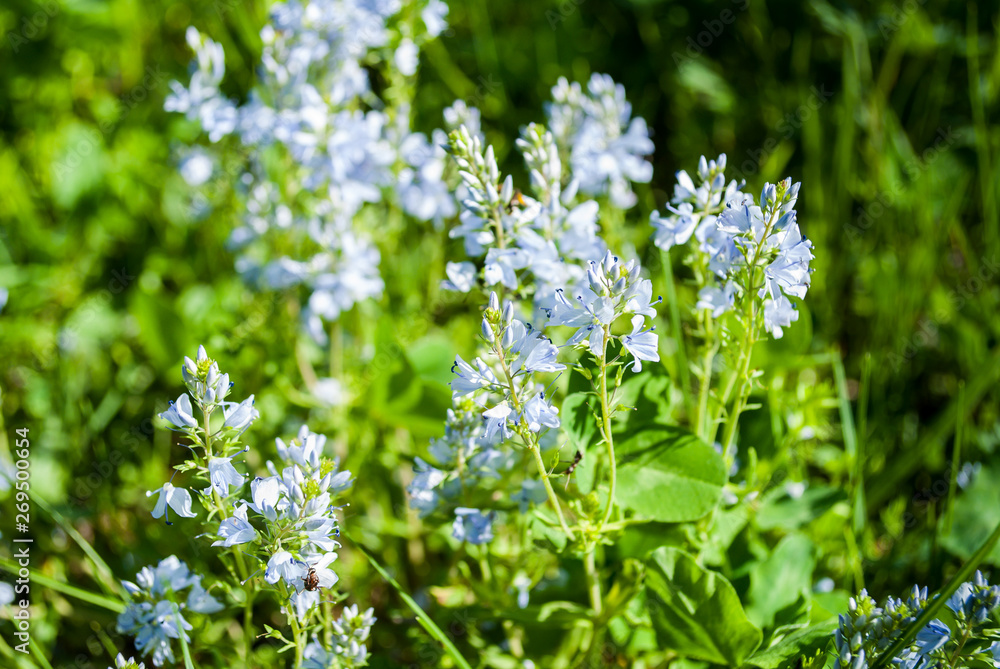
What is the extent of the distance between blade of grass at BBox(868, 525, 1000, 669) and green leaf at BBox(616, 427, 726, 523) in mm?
390

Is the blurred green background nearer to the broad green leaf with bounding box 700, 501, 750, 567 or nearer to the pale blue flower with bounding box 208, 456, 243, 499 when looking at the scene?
the broad green leaf with bounding box 700, 501, 750, 567

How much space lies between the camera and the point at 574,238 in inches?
70.4

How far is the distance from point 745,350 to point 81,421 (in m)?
2.42

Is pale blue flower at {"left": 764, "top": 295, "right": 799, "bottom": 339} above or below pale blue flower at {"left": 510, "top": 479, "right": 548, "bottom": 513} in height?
above

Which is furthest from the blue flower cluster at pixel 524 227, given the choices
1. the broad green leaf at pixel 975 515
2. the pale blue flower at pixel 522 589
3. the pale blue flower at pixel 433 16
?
the broad green leaf at pixel 975 515

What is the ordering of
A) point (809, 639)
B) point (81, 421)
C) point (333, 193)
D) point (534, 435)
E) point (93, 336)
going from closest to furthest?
point (534, 435) < point (809, 639) < point (333, 193) < point (81, 421) < point (93, 336)

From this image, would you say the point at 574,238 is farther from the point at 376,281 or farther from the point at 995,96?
the point at 995,96

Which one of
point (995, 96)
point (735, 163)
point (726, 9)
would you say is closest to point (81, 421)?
point (735, 163)

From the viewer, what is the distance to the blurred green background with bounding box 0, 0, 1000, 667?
2451 millimetres

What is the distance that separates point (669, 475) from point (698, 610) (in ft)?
0.90

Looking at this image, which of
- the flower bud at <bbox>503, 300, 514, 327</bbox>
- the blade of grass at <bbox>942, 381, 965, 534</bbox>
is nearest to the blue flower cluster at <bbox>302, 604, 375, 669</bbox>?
the flower bud at <bbox>503, 300, 514, 327</bbox>

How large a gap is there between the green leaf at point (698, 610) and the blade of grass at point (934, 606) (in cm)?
28

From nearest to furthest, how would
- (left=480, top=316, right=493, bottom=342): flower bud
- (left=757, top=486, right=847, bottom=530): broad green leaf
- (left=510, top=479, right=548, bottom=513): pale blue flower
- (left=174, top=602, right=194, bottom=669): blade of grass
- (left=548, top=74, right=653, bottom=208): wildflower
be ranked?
(left=480, top=316, right=493, bottom=342): flower bud, (left=174, top=602, right=194, bottom=669): blade of grass, (left=510, top=479, right=548, bottom=513): pale blue flower, (left=757, top=486, right=847, bottom=530): broad green leaf, (left=548, top=74, right=653, bottom=208): wildflower

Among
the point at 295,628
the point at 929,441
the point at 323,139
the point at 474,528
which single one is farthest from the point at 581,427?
the point at 323,139
